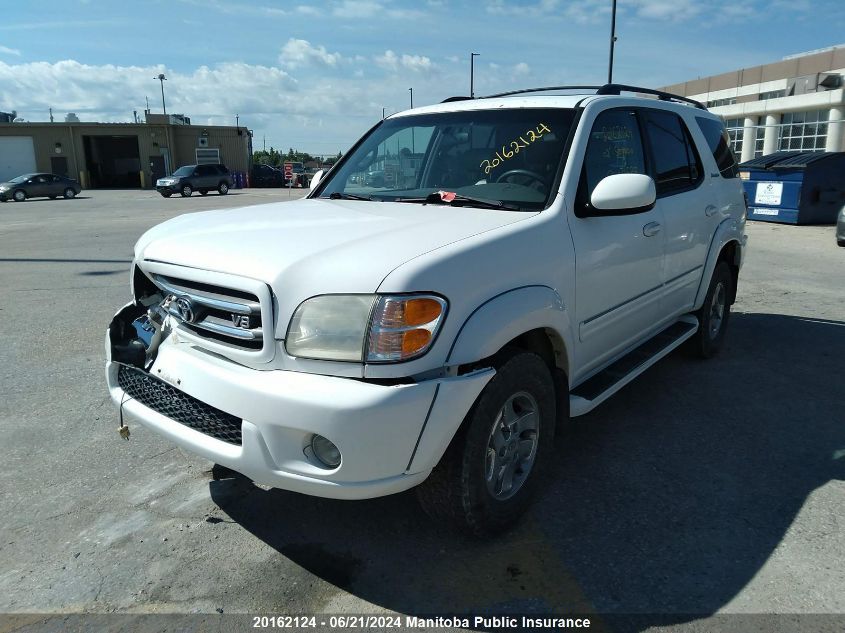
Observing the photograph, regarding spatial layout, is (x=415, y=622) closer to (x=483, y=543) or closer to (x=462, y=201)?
(x=483, y=543)

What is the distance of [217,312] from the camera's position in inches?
107

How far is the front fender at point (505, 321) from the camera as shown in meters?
2.48

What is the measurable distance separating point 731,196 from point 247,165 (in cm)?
4966

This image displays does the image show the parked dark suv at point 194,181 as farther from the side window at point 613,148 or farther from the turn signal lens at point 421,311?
the turn signal lens at point 421,311

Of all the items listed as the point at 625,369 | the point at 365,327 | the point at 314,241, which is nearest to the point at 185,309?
the point at 314,241

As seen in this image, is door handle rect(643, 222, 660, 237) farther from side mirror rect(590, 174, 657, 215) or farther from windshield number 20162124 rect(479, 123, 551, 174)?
windshield number 20162124 rect(479, 123, 551, 174)

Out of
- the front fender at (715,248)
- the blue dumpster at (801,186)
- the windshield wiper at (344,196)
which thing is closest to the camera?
the windshield wiper at (344,196)

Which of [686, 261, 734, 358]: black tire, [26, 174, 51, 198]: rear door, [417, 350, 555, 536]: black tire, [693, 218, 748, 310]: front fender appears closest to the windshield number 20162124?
[417, 350, 555, 536]: black tire

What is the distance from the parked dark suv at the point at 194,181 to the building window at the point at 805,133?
90.9 feet

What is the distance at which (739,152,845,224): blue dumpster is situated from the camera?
50.5 ft

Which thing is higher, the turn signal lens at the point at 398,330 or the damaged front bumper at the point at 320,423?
the turn signal lens at the point at 398,330

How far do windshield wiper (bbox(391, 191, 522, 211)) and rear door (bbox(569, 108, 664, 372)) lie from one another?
327 mm

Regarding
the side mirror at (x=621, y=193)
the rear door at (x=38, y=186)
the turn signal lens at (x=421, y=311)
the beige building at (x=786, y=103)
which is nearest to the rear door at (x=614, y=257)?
the side mirror at (x=621, y=193)

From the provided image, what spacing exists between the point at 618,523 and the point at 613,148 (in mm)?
2031
